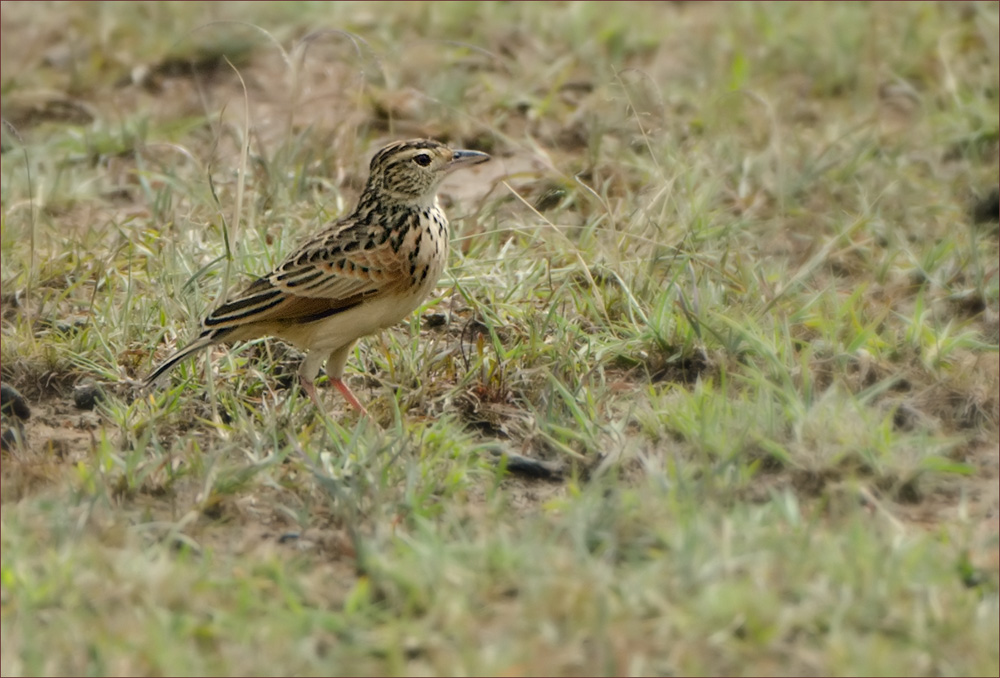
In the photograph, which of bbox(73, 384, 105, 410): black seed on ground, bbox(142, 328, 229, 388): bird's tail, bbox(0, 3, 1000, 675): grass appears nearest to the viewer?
bbox(0, 3, 1000, 675): grass

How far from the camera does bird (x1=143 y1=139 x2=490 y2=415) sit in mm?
5781

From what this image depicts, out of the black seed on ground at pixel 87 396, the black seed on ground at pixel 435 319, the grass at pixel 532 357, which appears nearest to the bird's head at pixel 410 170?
the grass at pixel 532 357

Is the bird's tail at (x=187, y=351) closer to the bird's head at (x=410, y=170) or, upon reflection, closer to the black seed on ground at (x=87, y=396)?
the black seed on ground at (x=87, y=396)

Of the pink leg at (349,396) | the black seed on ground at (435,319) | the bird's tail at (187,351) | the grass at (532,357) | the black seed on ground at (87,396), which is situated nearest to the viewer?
the grass at (532,357)

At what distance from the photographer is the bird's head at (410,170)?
6121 mm

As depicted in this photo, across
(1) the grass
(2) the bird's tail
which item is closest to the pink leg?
(1) the grass

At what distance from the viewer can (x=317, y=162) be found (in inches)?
317

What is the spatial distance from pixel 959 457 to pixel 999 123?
3642 mm

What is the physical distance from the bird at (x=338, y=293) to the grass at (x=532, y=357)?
220 mm

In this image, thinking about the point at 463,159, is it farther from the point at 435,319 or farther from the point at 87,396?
the point at 87,396

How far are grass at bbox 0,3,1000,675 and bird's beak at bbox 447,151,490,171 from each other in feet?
2.02

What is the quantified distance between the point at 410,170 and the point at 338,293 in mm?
675

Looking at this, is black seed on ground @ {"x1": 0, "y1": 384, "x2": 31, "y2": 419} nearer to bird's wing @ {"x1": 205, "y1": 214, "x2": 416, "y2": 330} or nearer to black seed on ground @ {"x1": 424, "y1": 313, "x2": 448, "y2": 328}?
bird's wing @ {"x1": 205, "y1": 214, "x2": 416, "y2": 330}

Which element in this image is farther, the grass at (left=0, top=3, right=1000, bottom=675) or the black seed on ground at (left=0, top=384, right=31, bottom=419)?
the black seed on ground at (left=0, top=384, right=31, bottom=419)
